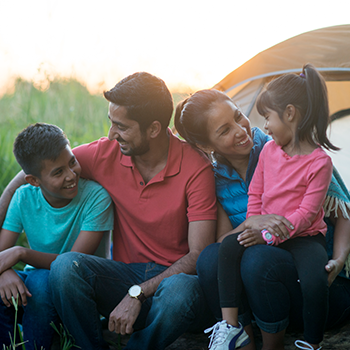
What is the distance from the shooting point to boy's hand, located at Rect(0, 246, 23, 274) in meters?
1.77

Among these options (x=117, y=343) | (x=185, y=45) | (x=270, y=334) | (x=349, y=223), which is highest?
(x=185, y=45)

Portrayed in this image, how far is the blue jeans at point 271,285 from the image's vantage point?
1495 mm

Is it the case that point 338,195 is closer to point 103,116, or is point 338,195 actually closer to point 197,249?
point 197,249

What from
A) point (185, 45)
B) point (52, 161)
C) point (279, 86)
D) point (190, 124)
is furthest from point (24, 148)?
point (185, 45)

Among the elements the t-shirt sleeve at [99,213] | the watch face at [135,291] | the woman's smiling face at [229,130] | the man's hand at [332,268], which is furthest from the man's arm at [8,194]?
the man's hand at [332,268]

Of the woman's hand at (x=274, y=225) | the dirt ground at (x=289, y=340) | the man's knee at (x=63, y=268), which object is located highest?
the woman's hand at (x=274, y=225)

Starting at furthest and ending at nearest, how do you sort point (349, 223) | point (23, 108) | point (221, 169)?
point (23, 108) < point (221, 169) < point (349, 223)

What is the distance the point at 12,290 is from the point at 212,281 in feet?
2.88

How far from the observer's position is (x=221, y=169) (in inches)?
76.9

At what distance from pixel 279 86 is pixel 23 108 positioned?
440cm

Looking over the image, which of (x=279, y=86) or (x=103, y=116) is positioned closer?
(x=279, y=86)

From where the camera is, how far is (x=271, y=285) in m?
1.50

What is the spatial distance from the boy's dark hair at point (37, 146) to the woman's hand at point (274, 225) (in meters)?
0.99

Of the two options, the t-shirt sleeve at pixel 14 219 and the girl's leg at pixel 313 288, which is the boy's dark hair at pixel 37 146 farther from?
the girl's leg at pixel 313 288
